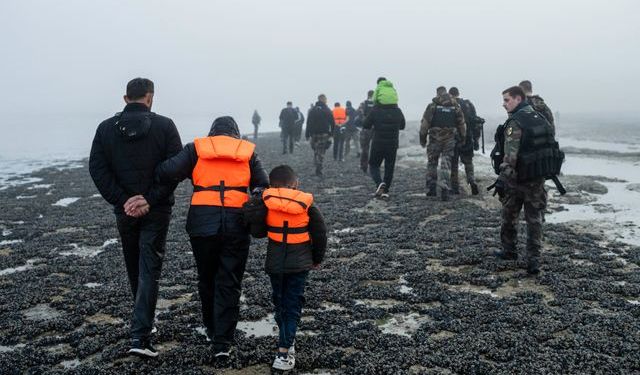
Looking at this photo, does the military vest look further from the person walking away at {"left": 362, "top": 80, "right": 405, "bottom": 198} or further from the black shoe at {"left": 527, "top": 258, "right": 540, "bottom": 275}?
the person walking away at {"left": 362, "top": 80, "right": 405, "bottom": 198}

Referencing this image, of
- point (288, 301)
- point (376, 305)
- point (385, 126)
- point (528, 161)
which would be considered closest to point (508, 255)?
point (528, 161)

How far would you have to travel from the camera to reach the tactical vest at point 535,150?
7879 millimetres

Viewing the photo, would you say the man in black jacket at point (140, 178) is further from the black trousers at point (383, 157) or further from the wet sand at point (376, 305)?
the black trousers at point (383, 157)

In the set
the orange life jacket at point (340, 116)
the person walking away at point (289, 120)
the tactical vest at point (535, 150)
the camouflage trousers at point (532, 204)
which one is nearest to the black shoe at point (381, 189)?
the camouflage trousers at point (532, 204)

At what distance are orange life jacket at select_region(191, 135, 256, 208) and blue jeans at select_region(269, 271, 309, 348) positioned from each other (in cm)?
90

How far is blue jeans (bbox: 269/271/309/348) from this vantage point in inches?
201

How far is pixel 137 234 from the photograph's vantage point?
5.46 meters

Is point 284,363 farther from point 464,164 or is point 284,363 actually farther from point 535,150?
point 464,164

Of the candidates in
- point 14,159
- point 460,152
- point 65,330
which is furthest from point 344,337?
point 14,159

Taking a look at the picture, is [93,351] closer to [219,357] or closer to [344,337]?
[219,357]

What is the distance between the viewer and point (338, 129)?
24.8 m

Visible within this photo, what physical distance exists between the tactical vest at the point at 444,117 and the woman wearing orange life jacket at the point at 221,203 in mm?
9034

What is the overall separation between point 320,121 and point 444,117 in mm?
6395

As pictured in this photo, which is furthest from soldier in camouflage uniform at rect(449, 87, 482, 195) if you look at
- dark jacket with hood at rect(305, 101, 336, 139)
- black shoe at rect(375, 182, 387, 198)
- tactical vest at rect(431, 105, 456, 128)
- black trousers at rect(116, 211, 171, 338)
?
black trousers at rect(116, 211, 171, 338)
